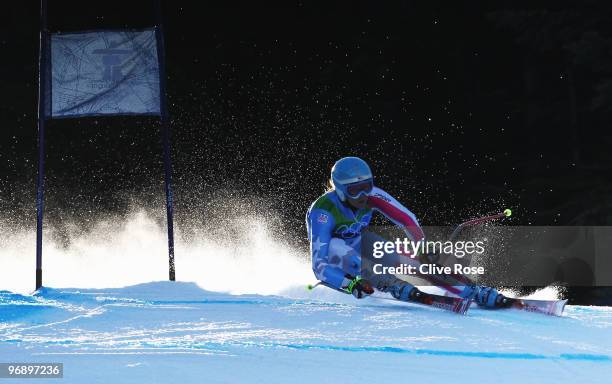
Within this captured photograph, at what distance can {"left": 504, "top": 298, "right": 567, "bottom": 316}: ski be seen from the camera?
7234 millimetres

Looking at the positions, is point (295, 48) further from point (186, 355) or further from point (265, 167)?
point (186, 355)

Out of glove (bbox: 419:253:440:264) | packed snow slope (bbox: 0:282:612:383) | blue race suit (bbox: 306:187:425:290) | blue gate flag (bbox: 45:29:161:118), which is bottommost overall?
packed snow slope (bbox: 0:282:612:383)

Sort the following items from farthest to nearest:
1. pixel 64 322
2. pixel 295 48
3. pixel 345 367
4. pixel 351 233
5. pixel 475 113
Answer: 1. pixel 295 48
2. pixel 475 113
3. pixel 351 233
4. pixel 64 322
5. pixel 345 367

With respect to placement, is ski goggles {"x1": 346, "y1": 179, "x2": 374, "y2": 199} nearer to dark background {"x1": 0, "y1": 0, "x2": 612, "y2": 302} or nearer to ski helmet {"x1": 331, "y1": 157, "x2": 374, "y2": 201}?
ski helmet {"x1": 331, "y1": 157, "x2": 374, "y2": 201}

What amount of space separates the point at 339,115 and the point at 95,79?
1335cm

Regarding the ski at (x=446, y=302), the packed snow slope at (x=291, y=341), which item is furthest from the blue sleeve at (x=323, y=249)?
the ski at (x=446, y=302)

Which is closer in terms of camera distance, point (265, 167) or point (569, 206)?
point (569, 206)

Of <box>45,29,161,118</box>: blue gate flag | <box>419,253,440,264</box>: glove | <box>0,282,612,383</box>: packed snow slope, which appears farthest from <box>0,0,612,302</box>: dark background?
<box>0,282,612,383</box>: packed snow slope

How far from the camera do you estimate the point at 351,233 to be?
8047 millimetres

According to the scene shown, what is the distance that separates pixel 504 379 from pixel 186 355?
166 centimetres

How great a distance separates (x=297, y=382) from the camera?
4547 millimetres

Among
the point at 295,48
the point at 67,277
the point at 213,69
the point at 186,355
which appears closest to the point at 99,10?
the point at 213,69

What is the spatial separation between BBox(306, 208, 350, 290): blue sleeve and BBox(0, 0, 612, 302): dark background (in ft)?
36.4

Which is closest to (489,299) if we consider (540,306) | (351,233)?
(540,306)
